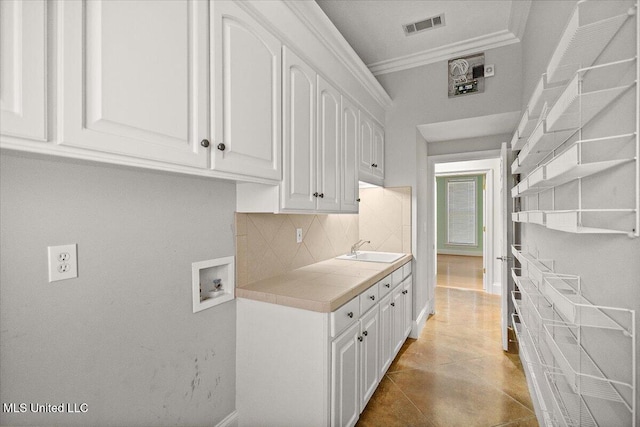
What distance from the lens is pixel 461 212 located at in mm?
8195

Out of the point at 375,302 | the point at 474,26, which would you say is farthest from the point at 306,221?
the point at 474,26

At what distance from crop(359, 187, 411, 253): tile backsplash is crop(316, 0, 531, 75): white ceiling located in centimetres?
132

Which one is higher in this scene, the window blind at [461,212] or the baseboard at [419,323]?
the window blind at [461,212]

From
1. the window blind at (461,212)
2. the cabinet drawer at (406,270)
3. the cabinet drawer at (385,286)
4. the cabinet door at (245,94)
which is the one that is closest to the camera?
the cabinet door at (245,94)

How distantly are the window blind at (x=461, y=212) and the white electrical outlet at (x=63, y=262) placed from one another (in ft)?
28.0

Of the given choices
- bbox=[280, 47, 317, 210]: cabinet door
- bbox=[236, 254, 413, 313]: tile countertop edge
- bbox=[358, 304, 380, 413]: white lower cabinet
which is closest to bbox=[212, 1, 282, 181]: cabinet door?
bbox=[280, 47, 317, 210]: cabinet door

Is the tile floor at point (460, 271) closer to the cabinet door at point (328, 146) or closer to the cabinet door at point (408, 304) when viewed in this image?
the cabinet door at point (408, 304)

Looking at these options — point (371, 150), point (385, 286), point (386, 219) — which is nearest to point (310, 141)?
point (371, 150)

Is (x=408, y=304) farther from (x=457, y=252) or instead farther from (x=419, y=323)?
(x=457, y=252)

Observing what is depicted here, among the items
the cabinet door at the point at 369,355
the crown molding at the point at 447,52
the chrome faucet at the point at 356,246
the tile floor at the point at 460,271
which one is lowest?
the tile floor at the point at 460,271

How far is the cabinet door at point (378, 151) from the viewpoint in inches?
112

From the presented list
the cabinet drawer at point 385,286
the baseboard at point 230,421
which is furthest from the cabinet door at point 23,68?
the cabinet drawer at point 385,286

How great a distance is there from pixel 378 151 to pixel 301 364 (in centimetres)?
213

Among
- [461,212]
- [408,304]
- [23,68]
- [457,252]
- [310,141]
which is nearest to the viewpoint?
[23,68]
